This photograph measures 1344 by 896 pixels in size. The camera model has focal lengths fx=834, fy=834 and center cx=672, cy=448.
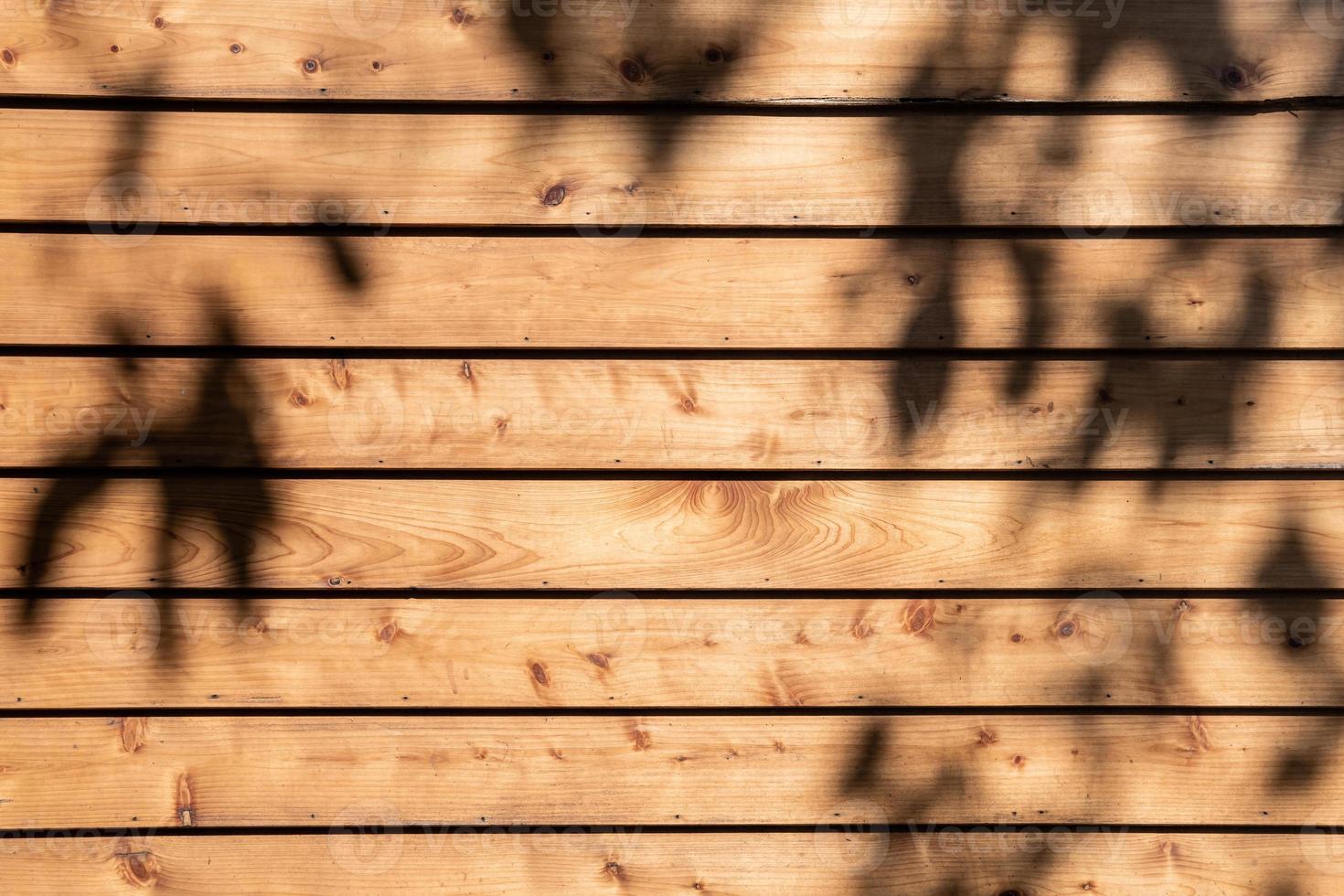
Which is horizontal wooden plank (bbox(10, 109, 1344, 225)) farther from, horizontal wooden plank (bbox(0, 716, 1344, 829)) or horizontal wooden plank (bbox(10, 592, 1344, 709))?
horizontal wooden plank (bbox(0, 716, 1344, 829))

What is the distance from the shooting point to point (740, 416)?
→ 1646 mm

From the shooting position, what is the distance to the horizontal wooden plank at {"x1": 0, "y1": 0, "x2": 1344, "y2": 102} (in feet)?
5.20

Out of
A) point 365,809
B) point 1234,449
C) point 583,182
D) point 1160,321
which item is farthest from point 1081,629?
point 365,809

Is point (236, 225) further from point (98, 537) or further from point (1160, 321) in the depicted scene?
point (1160, 321)

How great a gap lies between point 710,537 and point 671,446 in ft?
0.65

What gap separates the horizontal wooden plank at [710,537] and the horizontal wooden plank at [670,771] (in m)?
0.30

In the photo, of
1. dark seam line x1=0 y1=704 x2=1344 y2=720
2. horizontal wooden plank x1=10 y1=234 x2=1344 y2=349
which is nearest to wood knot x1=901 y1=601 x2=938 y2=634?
dark seam line x1=0 y1=704 x2=1344 y2=720

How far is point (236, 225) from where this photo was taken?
1604 millimetres

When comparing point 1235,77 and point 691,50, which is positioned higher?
point 691,50

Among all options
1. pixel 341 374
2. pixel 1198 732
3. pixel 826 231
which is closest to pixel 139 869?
pixel 341 374

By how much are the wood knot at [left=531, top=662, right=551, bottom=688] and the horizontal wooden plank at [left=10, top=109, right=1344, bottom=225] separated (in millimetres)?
885

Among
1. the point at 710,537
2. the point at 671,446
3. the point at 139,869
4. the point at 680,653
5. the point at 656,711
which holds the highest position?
the point at 671,446

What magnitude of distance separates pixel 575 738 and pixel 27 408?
124 cm

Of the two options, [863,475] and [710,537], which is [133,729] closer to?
[710,537]
